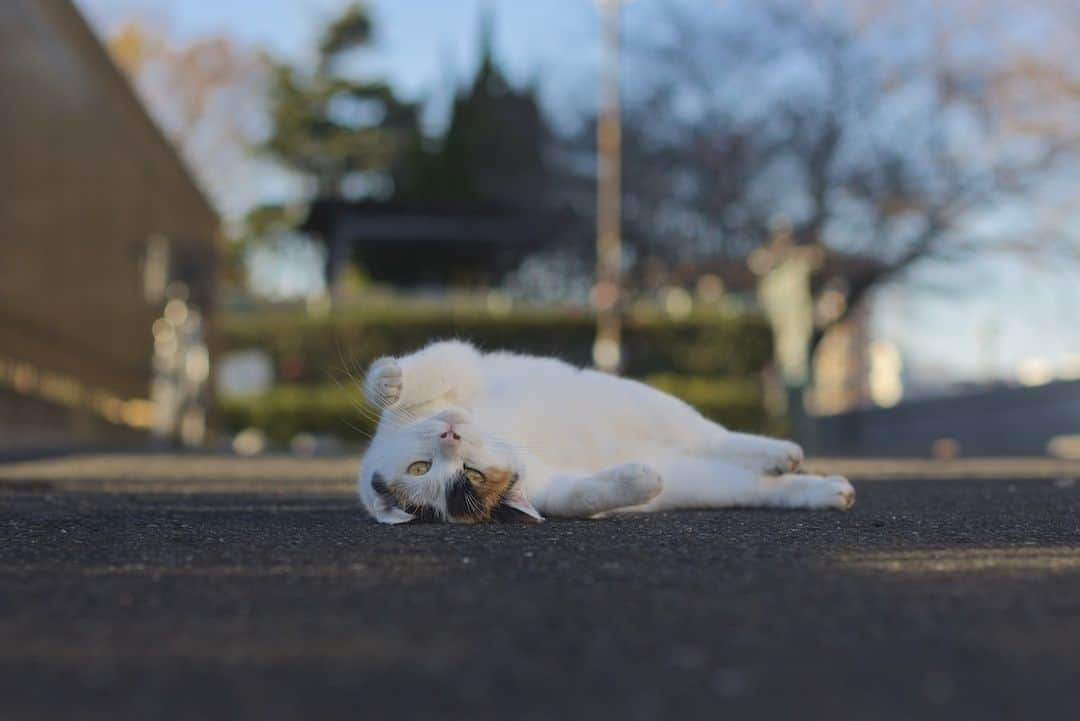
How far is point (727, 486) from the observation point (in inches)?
167

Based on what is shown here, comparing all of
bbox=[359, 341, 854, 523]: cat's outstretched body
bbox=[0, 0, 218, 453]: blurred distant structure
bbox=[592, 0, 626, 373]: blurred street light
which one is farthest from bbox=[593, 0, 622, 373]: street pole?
bbox=[359, 341, 854, 523]: cat's outstretched body

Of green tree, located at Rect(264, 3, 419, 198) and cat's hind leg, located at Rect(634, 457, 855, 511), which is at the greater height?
green tree, located at Rect(264, 3, 419, 198)

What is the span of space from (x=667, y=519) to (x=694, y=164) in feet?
73.9

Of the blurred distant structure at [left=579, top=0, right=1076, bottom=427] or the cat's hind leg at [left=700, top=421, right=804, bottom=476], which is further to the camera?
the blurred distant structure at [left=579, top=0, right=1076, bottom=427]

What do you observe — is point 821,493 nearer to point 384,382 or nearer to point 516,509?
point 516,509

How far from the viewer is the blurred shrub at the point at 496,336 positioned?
1948 cm

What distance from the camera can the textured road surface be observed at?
5.38ft

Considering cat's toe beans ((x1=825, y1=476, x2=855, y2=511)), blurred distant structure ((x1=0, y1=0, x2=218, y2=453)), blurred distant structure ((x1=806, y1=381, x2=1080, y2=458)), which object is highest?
blurred distant structure ((x1=0, y1=0, x2=218, y2=453))

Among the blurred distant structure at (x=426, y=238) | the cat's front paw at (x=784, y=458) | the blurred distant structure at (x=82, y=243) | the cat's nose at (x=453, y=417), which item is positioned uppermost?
the blurred distant structure at (x=426, y=238)

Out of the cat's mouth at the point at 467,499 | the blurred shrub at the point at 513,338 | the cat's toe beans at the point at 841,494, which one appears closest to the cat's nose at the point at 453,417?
the cat's mouth at the point at 467,499

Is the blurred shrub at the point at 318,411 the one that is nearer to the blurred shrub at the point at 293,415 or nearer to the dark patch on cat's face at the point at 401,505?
the blurred shrub at the point at 293,415

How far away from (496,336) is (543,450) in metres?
15.7

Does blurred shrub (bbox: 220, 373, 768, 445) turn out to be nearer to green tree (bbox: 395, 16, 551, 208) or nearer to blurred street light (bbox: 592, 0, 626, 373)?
blurred street light (bbox: 592, 0, 626, 373)

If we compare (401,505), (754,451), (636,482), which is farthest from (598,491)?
(754,451)
